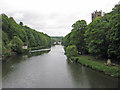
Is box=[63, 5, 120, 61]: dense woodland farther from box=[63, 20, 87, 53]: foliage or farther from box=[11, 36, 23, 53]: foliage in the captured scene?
box=[11, 36, 23, 53]: foliage

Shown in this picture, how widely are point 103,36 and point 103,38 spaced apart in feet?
1.41

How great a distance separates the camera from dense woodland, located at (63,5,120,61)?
1551cm

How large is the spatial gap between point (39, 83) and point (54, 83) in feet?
6.55

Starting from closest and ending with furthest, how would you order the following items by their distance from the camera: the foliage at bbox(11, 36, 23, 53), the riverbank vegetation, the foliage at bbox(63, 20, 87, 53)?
the riverbank vegetation → the foliage at bbox(63, 20, 87, 53) → the foliage at bbox(11, 36, 23, 53)

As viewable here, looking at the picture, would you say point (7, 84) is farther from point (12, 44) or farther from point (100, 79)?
point (12, 44)

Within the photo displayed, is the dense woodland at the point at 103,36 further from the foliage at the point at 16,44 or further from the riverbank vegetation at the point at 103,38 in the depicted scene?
the foliage at the point at 16,44

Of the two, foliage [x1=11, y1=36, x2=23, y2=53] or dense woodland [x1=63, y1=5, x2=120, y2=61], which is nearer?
dense woodland [x1=63, y1=5, x2=120, y2=61]

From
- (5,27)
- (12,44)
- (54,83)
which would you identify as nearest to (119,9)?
(54,83)

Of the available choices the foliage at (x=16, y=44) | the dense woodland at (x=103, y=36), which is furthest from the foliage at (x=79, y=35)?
the foliage at (x=16, y=44)

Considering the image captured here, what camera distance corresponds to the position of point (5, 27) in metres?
42.3

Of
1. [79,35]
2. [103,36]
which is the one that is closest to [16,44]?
[79,35]

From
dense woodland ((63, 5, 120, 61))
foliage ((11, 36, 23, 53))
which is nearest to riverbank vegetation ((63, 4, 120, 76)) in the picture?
dense woodland ((63, 5, 120, 61))

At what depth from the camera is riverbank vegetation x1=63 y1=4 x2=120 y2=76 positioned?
606 inches

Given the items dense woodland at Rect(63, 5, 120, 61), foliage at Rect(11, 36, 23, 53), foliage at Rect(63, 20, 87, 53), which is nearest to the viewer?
dense woodland at Rect(63, 5, 120, 61)
